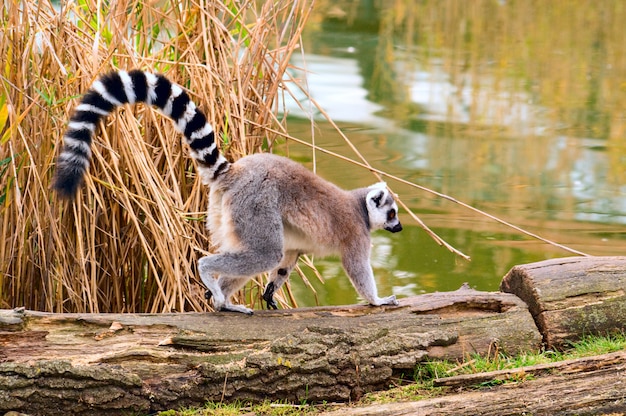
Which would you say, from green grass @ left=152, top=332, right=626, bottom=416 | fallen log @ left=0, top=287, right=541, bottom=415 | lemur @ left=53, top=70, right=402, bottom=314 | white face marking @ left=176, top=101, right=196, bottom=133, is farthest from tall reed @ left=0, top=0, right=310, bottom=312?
green grass @ left=152, top=332, right=626, bottom=416

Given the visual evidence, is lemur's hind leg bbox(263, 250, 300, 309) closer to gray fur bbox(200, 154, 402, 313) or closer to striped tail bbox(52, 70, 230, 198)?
gray fur bbox(200, 154, 402, 313)

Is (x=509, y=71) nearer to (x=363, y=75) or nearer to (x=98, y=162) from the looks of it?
(x=363, y=75)

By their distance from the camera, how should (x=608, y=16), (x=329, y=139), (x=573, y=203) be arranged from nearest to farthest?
(x=573, y=203) < (x=329, y=139) < (x=608, y=16)

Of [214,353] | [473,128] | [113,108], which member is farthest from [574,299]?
[473,128]

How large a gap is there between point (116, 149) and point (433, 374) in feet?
6.21

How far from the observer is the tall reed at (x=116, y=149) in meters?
4.16

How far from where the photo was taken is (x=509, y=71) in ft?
39.0

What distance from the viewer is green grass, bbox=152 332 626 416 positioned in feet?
11.6

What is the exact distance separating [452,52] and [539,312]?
926 centimetres

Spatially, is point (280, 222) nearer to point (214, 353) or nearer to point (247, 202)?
point (247, 202)

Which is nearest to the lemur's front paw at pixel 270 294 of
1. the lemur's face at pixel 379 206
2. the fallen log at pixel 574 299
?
the lemur's face at pixel 379 206

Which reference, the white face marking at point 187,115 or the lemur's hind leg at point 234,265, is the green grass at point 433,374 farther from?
the white face marking at point 187,115

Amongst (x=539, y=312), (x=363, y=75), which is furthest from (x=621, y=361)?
(x=363, y=75)

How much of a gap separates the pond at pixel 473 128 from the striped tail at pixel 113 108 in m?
1.13
